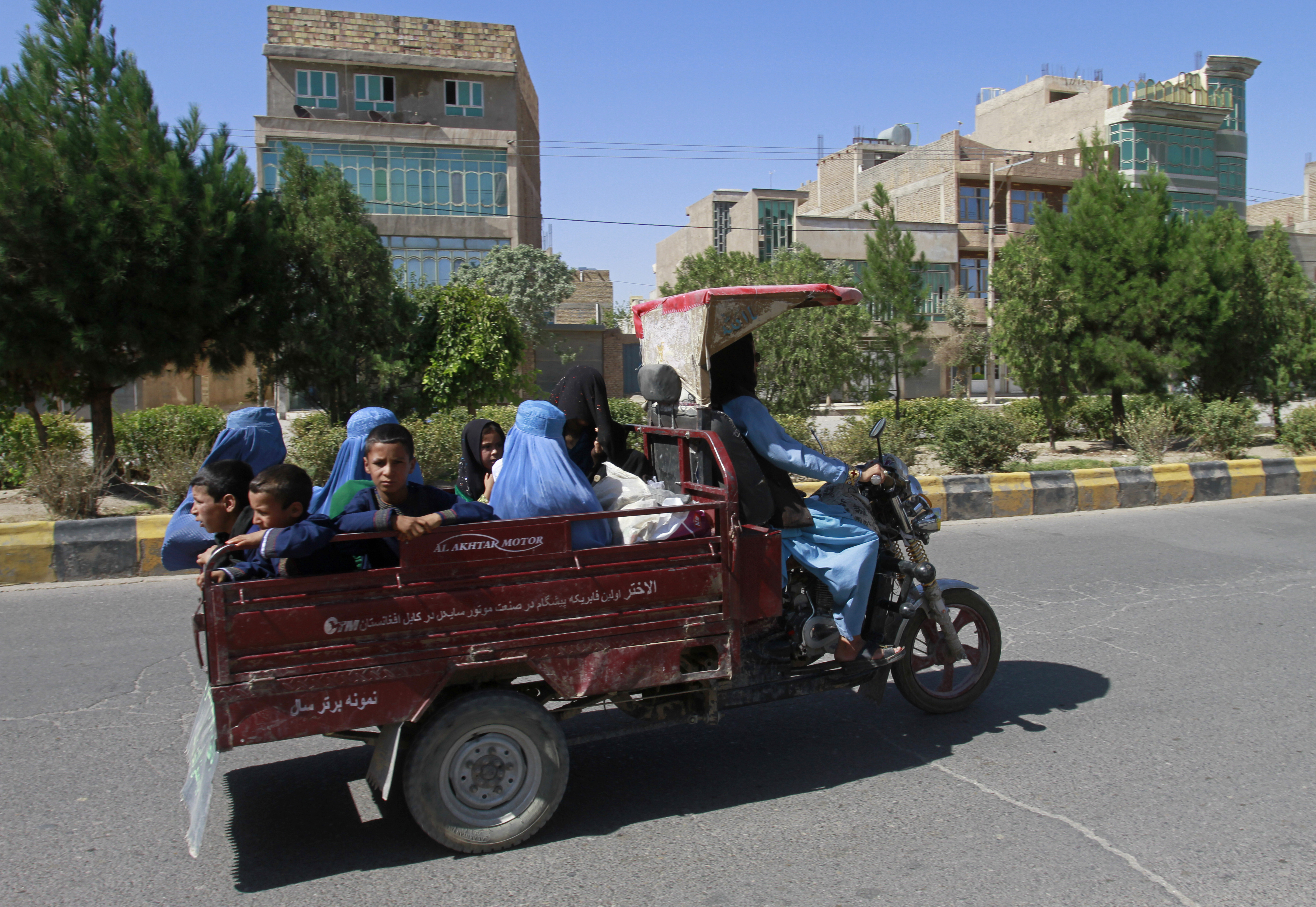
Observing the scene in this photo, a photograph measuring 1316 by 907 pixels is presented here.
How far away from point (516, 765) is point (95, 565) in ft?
20.6

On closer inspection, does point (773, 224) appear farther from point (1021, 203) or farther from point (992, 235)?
point (1021, 203)

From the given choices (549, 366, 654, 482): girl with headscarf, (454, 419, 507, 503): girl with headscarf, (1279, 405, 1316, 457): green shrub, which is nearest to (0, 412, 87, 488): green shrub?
(454, 419, 507, 503): girl with headscarf

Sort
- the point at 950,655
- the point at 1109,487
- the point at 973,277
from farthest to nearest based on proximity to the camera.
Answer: the point at 973,277
the point at 1109,487
the point at 950,655

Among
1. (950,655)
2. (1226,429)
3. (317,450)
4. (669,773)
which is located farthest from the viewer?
(1226,429)

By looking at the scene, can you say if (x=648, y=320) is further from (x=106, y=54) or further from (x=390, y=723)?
(x=106, y=54)

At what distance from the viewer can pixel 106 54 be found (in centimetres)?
1055

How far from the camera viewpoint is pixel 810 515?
13.4 feet

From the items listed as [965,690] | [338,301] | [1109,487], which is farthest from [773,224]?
[965,690]

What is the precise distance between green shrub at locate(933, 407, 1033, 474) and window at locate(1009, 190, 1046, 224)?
39.7 m

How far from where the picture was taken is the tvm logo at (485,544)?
3.15 m

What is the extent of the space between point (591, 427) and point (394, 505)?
6.73ft

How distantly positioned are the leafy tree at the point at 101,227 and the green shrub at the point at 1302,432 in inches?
624

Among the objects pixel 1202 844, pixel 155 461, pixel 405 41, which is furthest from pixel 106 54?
pixel 405 41

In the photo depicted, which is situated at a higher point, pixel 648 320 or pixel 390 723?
pixel 648 320
